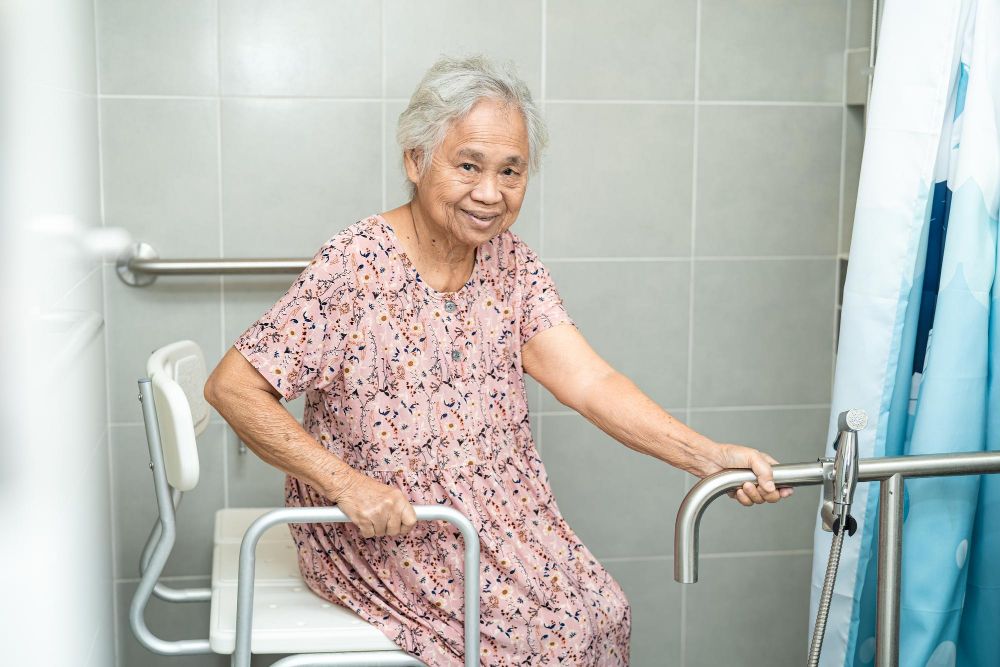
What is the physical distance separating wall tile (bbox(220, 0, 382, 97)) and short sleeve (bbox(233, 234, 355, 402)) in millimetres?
650

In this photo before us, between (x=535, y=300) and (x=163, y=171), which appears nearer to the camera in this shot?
(x=535, y=300)

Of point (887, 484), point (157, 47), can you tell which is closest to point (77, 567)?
point (887, 484)

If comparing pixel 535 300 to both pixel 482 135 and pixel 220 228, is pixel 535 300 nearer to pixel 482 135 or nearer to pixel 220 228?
pixel 482 135

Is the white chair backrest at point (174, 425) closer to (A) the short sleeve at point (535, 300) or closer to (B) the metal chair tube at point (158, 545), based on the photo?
(B) the metal chair tube at point (158, 545)

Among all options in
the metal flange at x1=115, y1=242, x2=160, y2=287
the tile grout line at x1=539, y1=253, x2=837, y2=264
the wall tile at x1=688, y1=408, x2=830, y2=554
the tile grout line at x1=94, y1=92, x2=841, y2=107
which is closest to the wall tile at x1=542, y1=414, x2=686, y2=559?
the wall tile at x1=688, y1=408, x2=830, y2=554

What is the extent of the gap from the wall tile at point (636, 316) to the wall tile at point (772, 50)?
410 millimetres

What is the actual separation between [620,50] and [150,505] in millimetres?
1403

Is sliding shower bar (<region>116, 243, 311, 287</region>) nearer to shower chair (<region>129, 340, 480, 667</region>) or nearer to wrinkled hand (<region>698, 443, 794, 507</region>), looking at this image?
shower chair (<region>129, 340, 480, 667</region>)

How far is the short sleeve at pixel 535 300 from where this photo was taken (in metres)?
1.54

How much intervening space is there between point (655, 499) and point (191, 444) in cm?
120

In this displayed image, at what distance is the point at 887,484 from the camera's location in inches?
42.1

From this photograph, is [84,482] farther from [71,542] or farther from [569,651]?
[569,651]

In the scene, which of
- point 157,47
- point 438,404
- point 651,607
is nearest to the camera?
point 438,404

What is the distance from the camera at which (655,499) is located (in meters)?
2.16
